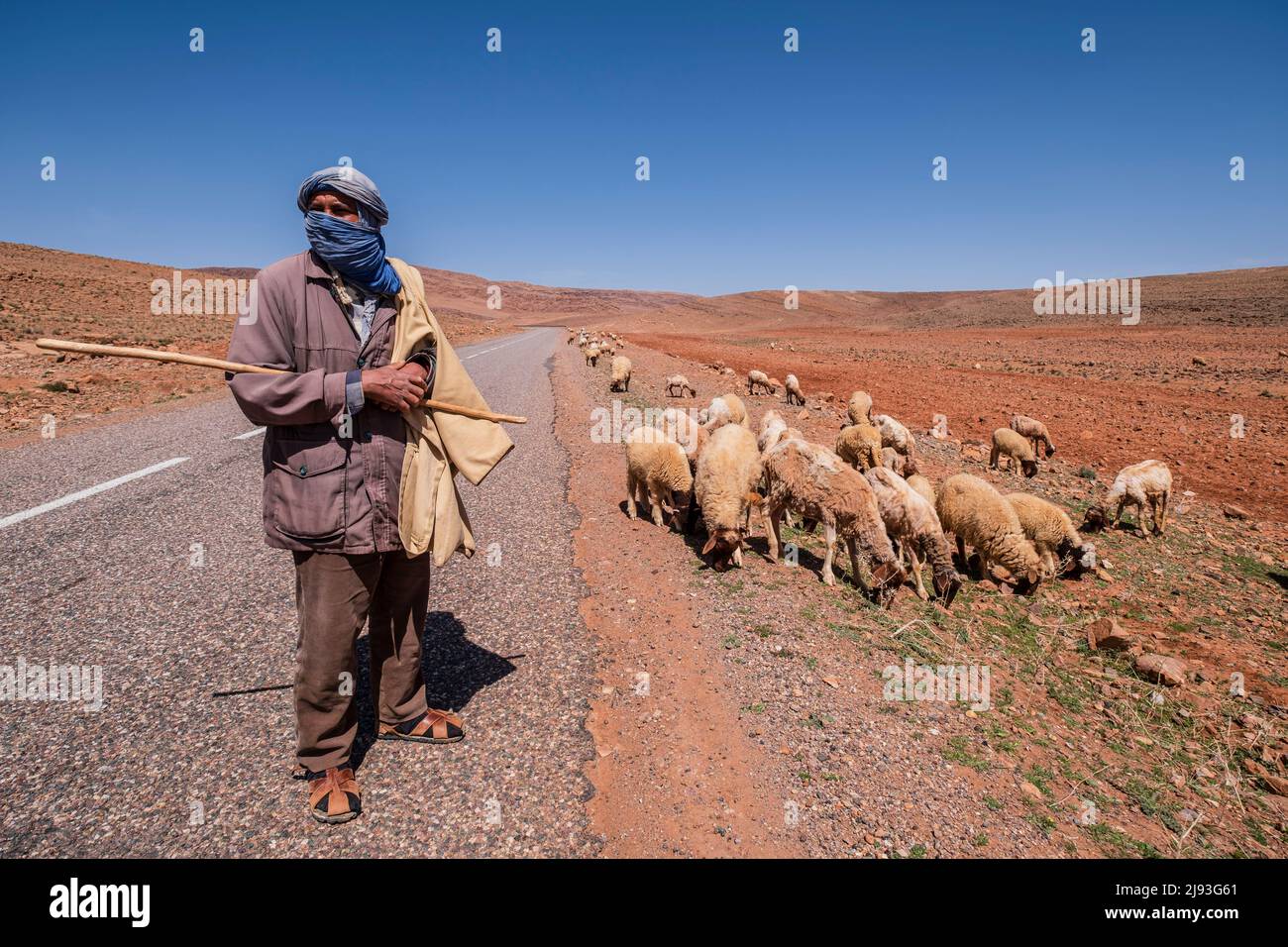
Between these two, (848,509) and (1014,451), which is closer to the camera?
→ (848,509)

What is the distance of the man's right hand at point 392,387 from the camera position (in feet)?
8.57

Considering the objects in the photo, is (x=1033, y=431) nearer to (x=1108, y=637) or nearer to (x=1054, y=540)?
(x=1054, y=540)

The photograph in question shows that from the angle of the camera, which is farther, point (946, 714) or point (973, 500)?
point (973, 500)

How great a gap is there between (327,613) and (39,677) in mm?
2761

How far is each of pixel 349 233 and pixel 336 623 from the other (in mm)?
1928

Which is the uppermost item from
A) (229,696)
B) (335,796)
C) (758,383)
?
(758,383)

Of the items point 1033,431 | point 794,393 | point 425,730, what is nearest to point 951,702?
point 425,730

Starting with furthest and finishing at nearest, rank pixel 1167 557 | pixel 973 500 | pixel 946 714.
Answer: pixel 1167 557 → pixel 973 500 → pixel 946 714

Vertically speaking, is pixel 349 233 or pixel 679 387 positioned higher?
pixel 679 387

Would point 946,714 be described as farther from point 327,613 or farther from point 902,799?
point 327,613

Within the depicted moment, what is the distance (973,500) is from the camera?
8016 millimetres

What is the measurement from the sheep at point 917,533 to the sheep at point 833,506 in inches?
19.2

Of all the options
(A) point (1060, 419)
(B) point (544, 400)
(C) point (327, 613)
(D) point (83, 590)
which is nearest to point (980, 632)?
(C) point (327, 613)

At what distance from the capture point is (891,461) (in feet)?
34.4
